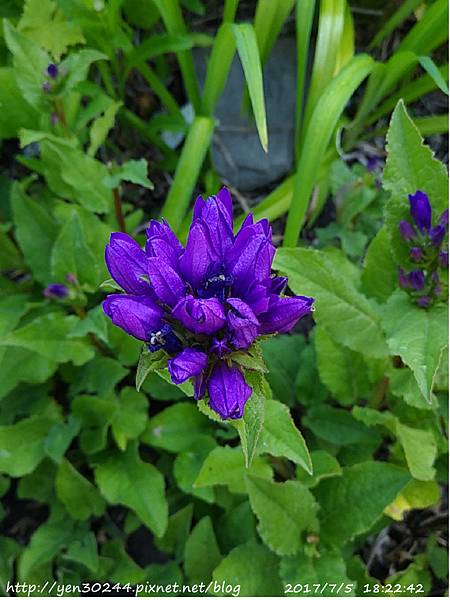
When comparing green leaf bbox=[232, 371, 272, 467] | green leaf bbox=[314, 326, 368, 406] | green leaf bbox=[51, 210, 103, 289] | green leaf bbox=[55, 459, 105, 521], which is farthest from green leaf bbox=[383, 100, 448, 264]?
green leaf bbox=[55, 459, 105, 521]

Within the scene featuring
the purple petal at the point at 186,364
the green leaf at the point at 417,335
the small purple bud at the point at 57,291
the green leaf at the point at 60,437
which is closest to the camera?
the purple petal at the point at 186,364

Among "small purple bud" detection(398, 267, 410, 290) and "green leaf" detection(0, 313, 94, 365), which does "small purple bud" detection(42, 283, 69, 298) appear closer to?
"green leaf" detection(0, 313, 94, 365)

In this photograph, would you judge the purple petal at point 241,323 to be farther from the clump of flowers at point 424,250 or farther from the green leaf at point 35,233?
the green leaf at point 35,233

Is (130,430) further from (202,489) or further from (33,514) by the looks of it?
(33,514)

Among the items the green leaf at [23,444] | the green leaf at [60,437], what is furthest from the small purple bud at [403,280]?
the green leaf at [23,444]

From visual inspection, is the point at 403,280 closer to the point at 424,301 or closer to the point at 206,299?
the point at 424,301
